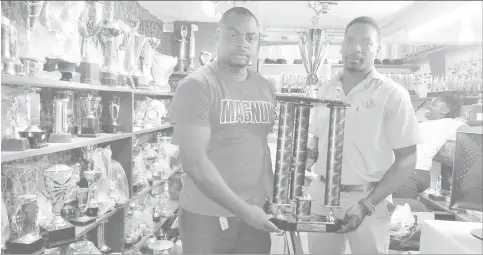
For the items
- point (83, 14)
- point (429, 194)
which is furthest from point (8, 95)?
point (429, 194)

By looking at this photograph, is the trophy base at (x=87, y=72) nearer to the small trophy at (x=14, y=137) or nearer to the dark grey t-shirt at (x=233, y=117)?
the small trophy at (x=14, y=137)

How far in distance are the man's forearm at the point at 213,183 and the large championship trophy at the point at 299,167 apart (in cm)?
8

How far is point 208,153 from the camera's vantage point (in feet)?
3.07

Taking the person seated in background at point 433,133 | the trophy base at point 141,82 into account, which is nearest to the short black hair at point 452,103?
the person seated in background at point 433,133

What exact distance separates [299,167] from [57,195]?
38.2 inches

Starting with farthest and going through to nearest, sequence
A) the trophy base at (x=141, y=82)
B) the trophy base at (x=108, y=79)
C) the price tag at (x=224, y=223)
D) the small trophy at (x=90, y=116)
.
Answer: the trophy base at (x=141, y=82) → the trophy base at (x=108, y=79) → the small trophy at (x=90, y=116) → the price tag at (x=224, y=223)

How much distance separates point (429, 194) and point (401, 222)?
2.78 ft

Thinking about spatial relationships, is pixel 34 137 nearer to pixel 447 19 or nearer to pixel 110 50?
pixel 110 50

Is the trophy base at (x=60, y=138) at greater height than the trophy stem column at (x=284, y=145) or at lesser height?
lesser

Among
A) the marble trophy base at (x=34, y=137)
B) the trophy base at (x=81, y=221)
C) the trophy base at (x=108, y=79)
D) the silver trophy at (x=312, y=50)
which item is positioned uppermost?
the silver trophy at (x=312, y=50)

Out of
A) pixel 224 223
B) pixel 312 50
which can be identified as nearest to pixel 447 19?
pixel 312 50

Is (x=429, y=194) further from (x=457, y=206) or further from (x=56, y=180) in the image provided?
(x=56, y=180)

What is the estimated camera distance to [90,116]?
1.73m

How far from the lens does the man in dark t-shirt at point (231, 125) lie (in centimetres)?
87
